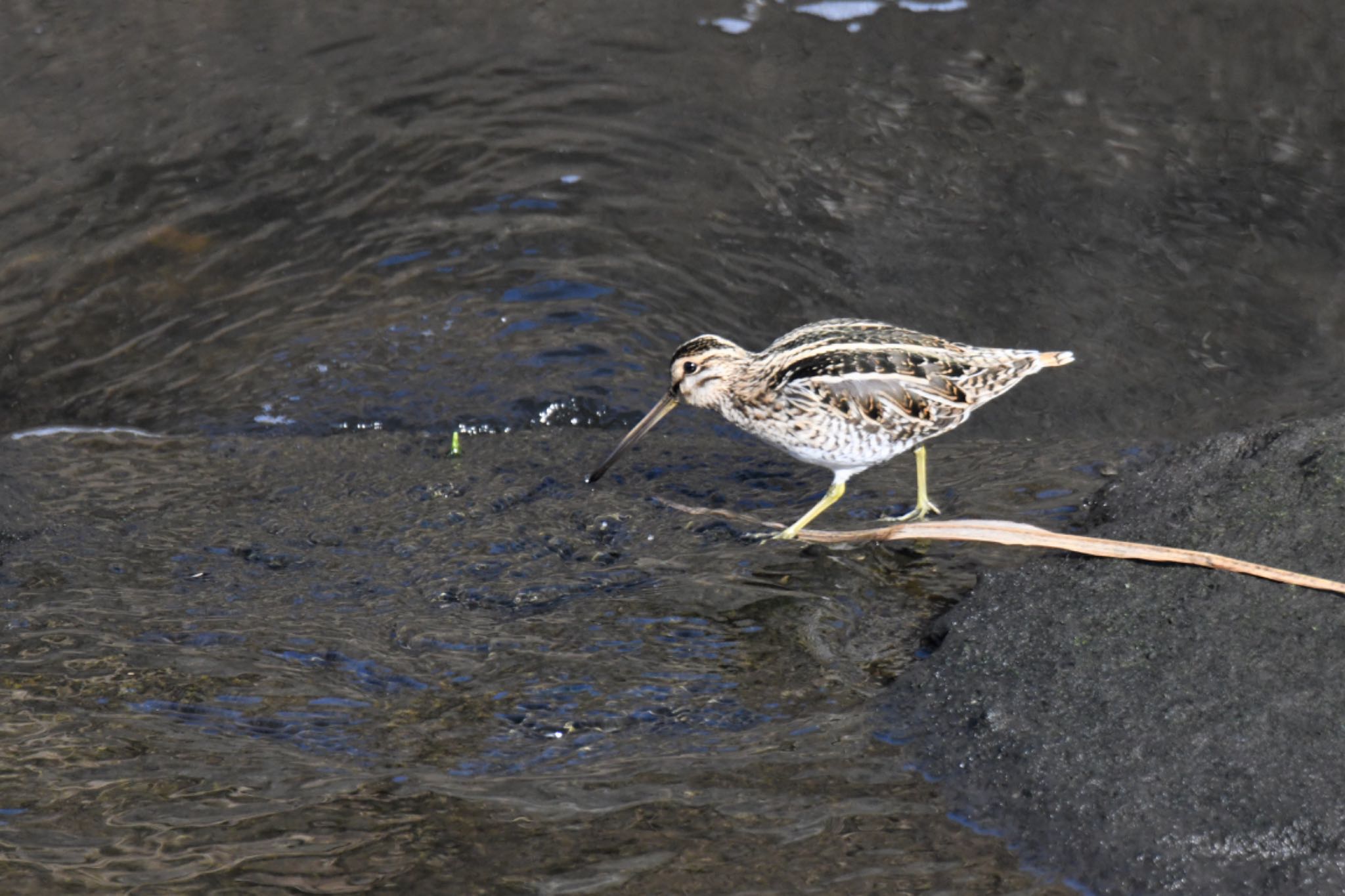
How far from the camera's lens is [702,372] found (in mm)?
6531

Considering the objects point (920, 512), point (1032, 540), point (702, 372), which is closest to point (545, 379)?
point (702, 372)

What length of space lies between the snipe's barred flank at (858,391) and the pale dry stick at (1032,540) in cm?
31

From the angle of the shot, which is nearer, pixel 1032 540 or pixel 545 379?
pixel 1032 540

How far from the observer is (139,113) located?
358 inches

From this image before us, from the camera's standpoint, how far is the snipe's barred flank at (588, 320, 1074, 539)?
600 centimetres

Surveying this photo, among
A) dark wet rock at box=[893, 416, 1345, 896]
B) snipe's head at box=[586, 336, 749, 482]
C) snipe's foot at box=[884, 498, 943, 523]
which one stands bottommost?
snipe's foot at box=[884, 498, 943, 523]

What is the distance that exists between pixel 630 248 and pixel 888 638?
4.37 m

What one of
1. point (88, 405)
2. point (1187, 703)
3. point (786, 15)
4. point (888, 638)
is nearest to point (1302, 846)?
point (1187, 703)

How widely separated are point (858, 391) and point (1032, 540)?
49.4 inches

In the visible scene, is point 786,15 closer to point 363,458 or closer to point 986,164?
point 986,164

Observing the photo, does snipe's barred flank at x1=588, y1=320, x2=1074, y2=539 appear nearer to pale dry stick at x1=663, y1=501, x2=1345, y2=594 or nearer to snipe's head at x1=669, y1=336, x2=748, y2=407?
snipe's head at x1=669, y1=336, x2=748, y2=407

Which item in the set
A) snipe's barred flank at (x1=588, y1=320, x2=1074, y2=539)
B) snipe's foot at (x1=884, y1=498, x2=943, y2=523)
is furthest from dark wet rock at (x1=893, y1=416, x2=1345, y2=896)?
snipe's barred flank at (x1=588, y1=320, x2=1074, y2=539)

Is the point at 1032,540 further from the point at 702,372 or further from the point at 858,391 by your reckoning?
the point at 702,372

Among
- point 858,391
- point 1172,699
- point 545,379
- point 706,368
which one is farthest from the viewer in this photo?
point 545,379
